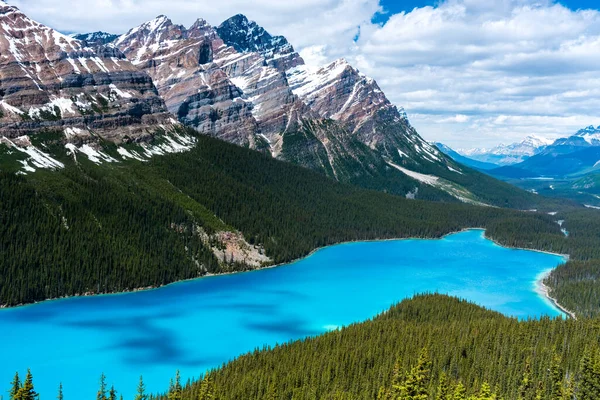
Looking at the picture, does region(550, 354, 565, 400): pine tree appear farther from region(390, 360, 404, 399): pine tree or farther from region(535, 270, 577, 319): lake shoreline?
region(535, 270, 577, 319): lake shoreline

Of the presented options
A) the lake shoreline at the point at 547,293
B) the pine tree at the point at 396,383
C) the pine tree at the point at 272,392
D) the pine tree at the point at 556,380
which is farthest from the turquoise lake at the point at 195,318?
the pine tree at the point at 556,380

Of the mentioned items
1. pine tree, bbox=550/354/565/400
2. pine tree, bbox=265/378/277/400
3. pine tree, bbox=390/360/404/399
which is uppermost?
pine tree, bbox=550/354/565/400

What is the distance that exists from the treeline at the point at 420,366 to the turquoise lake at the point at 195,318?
8609 millimetres

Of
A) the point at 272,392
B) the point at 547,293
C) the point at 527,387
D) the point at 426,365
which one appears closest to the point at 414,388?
the point at 426,365

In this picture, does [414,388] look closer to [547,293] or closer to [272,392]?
[272,392]

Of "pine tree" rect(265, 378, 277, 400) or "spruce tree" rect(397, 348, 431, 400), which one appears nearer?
"spruce tree" rect(397, 348, 431, 400)

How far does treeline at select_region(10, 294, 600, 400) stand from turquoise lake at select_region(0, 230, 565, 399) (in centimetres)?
861

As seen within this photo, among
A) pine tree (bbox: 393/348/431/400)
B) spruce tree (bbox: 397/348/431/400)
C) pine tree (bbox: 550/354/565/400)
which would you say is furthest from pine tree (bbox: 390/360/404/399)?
pine tree (bbox: 550/354/565/400)

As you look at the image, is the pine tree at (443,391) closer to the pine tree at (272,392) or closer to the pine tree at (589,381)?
the pine tree at (589,381)

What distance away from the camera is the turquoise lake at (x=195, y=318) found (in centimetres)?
9825

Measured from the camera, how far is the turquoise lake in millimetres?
98250

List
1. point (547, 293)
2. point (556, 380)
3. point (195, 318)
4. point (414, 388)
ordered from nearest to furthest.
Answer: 1. point (414, 388)
2. point (556, 380)
3. point (195, 318)
4. point (547, 293)

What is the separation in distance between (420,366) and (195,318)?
212 ft

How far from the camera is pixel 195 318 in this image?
5182 inches
